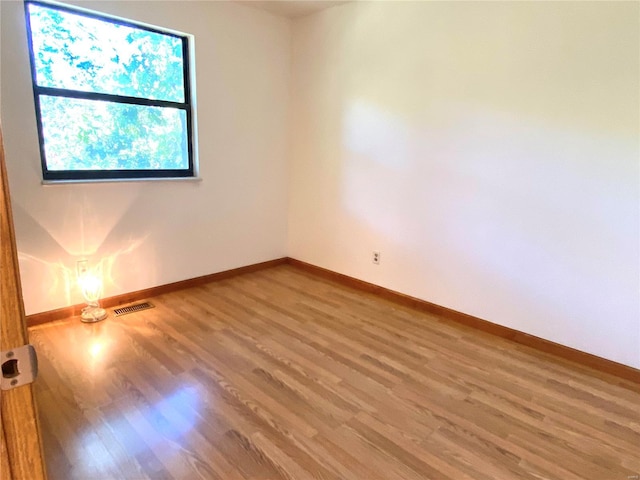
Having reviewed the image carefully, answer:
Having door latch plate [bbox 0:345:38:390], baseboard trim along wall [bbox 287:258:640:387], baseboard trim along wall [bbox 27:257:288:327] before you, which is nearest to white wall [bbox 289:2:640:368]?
baseboard trim along wall [bbox 287:258:640:387]

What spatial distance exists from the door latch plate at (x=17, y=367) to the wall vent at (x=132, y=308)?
258 centimetres

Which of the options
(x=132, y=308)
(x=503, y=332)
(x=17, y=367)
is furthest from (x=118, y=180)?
(x=503, y=332)

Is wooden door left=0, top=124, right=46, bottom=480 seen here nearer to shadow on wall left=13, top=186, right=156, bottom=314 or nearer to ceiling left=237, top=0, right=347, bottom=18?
shadow on wall left=13, top=186, right=156, bottom=314

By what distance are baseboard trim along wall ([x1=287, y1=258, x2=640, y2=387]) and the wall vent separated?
169 centimetres

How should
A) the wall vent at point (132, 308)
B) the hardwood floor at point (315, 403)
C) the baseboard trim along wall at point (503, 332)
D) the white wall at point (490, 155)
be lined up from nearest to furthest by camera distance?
the hardwood floor at point (315, 403)
the white wall at point (490, 155)
the baseboard trim along wall at point (503, 332)
the wall vent at point (132, 308)

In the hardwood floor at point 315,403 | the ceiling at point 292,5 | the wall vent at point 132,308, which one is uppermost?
the ceiling at point 292,5

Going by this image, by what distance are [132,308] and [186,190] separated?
3.53 ft

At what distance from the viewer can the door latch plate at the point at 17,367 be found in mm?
503

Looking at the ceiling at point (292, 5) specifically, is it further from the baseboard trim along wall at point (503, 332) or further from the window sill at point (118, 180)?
the baseboard trim along wall at point (503, 332)

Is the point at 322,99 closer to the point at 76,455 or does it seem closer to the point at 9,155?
the point at 9,155

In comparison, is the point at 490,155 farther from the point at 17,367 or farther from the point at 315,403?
the point at 17,367

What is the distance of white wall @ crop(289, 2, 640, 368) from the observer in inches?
86.3

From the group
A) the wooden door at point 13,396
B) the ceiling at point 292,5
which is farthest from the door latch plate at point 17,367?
the ceiling at point 292,5

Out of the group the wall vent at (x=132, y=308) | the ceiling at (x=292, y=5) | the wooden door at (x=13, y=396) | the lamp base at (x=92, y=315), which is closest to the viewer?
the wooden door at (x=13, y=396)
